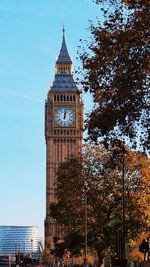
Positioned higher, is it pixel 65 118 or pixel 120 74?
pixel 65 118

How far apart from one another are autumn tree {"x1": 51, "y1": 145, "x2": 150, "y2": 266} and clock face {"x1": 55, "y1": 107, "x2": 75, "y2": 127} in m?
108

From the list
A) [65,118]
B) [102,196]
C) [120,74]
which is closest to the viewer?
[120,74]

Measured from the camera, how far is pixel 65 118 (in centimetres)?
18250

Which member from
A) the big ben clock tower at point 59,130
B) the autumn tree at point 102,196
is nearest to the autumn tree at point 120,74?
the autumn tree at point 102,196

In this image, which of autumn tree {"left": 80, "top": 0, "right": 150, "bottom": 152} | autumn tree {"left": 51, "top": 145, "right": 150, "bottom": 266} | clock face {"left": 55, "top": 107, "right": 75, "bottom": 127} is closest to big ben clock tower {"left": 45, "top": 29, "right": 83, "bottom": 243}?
clock face {"left": 55, "top": 107, "right": 75, "bottom": 127}

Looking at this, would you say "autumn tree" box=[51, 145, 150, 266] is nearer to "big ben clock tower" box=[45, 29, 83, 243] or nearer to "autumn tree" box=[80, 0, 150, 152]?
"autumn tree" box=[80, 0, 150, 152]

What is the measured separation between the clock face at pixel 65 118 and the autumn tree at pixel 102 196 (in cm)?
10844

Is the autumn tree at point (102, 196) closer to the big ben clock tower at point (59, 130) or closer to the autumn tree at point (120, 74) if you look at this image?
the autumn tree at point (120, 74)

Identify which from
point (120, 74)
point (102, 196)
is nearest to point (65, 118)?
point (102, 196)

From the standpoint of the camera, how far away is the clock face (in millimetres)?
180500

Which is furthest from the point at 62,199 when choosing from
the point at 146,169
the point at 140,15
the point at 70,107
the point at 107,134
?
the point at 70,107

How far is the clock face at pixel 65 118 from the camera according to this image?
180 m

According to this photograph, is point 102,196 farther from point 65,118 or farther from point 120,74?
point 65,118

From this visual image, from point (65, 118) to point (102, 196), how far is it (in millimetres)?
113724
